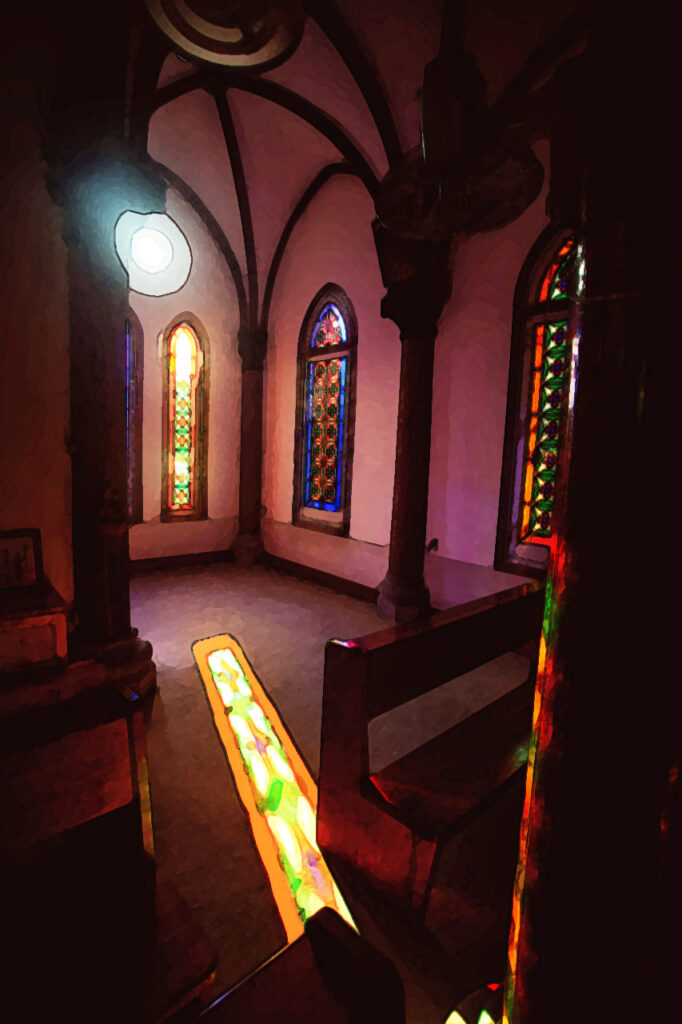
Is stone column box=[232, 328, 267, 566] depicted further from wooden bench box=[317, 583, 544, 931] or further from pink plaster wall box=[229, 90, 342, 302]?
wooden bench box=[317, 583, 544, 931]

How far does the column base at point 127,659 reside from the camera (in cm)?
310

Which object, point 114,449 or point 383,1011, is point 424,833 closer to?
point 383,1011

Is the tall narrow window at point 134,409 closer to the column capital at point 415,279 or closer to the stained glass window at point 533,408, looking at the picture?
the column capital at point 415,279

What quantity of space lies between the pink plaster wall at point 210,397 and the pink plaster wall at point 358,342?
2.82 feet

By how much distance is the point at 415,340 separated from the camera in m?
4.88

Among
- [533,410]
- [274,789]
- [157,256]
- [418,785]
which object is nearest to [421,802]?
[418,785]

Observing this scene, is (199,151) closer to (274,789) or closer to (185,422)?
(185,422)

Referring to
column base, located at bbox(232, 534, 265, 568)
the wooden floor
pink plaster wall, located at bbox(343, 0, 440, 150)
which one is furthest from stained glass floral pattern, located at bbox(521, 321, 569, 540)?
column base, located at bbox(232, 534, 265, 568)

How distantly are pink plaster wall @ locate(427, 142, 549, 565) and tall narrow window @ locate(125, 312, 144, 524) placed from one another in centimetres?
409

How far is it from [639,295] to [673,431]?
0.61 feet

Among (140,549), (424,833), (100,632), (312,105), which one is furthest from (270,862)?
(312,105)

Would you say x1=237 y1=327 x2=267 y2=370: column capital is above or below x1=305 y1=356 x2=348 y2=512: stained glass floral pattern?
above

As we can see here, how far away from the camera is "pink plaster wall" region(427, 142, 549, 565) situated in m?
4.60

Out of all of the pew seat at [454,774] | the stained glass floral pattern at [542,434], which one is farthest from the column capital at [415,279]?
the pew seat at [454,774]
